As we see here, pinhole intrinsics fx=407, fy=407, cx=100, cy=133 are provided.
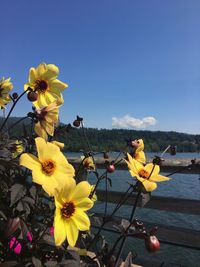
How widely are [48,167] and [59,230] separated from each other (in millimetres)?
114

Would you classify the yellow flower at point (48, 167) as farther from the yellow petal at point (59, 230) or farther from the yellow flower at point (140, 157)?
the yellow flower at point (140, 157)

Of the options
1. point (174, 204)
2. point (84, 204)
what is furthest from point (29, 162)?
point (174, 204)

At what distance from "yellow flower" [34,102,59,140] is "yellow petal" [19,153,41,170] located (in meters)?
0.11

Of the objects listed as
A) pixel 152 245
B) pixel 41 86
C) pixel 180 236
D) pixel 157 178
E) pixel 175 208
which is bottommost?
pixel 180 236

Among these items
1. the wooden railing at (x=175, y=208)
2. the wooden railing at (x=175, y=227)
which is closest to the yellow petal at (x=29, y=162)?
the wooden railing at (x=175, y=208)

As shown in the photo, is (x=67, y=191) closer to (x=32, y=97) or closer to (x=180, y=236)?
(x=32, y=97)

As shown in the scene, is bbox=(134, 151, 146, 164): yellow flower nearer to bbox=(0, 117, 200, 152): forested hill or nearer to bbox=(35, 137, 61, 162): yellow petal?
bbox=(0, 117, 200, 152): forested hill

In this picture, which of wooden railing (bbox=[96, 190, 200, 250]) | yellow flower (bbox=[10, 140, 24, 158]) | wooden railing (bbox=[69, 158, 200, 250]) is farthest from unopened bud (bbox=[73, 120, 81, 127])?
wooden railing (bbox=[96, 190, 200, 250])

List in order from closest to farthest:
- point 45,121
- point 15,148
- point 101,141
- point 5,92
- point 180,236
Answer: point 45,121, point 15,148, point 5,92, point 101,141, point 180,236

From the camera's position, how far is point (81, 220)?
2.43 ft

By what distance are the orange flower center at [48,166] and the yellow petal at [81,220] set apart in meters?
0.09

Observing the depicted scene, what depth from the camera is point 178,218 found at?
24.4ft

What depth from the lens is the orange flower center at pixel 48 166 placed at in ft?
2.37

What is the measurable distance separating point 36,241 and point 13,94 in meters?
0.93
